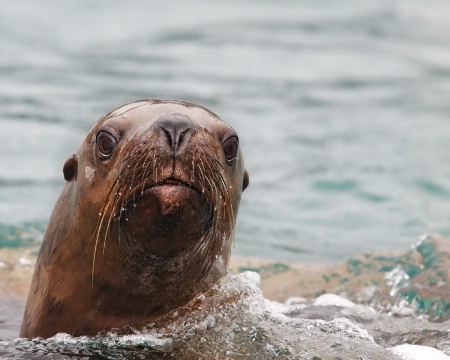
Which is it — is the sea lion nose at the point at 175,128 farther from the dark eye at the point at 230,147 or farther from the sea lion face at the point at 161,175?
the dark eye at the point at 230,147

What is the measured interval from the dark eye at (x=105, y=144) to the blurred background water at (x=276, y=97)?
386 centimetres

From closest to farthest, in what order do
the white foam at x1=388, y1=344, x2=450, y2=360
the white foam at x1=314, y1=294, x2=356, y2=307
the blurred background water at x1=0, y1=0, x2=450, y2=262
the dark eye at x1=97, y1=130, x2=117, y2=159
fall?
the dark eye at x1=97, y1=130, x2=117, y2=159
the white foam at x1=388, y1=344, x2=450, y2=360
the white foam at x1=314, y1=294, x2=356, y2=307
the blurred background water at x1=0, y1=0, x2=450, y2=262

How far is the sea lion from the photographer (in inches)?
137

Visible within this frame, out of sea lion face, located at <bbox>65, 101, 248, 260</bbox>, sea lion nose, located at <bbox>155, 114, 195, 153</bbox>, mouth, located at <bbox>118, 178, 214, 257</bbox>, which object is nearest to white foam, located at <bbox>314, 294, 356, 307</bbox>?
sea lion face, located at <bbox>65, 101, 248, 260</bbox>

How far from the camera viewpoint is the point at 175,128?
3.50 m

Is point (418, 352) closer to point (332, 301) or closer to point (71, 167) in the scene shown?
point (332, 301)

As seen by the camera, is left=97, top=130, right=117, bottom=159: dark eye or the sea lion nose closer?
the sea lion nose

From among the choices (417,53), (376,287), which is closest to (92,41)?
(417,53)

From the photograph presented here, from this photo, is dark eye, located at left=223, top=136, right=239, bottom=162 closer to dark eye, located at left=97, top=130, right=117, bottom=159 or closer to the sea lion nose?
the sea lion nose

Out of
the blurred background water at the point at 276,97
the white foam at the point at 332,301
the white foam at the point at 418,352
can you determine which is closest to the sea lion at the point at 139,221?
the white foam at the point at 418,352

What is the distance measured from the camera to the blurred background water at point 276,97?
9938 mm

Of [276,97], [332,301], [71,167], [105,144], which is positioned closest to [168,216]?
[105,144]

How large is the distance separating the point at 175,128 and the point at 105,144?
451 mm

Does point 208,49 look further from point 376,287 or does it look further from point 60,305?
point 60,305
